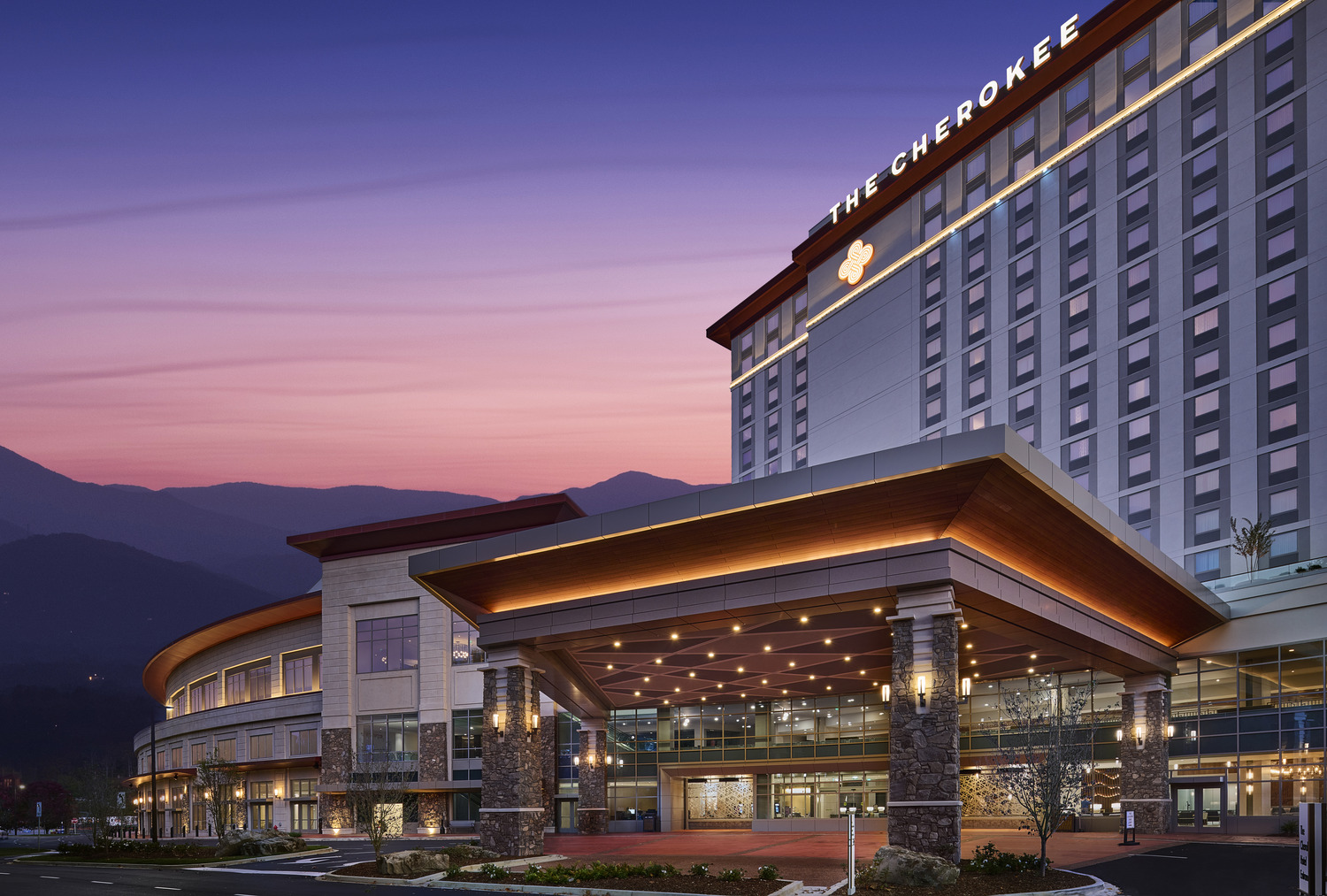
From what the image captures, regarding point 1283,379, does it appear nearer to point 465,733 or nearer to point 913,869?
point 913,869

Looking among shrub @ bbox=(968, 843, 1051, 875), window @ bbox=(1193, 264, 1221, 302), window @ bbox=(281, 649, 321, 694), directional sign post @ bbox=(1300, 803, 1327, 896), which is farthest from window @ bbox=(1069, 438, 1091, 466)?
directional sign post @ bbox=(1300, 803, 1327, 896)

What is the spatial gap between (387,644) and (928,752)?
148 feet

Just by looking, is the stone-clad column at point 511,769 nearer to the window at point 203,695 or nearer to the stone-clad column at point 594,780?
the stone-clad column at point 594,780

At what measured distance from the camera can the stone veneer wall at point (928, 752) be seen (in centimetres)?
2358

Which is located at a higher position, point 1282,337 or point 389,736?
point 1282,337

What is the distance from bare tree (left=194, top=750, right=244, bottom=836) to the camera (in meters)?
56.4

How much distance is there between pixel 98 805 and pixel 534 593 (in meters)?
33.6

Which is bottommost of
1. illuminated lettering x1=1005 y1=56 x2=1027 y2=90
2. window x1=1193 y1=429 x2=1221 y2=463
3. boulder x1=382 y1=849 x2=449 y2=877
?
boulder x1=382 y1=849 x2=449 y2=877

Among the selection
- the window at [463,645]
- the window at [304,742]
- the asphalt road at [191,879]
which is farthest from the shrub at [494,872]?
the window at [304,742]

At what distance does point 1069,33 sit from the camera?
6844cm

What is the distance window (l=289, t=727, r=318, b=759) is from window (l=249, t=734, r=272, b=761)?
9.38 feet

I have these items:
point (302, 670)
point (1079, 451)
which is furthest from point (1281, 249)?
point (302, 670)

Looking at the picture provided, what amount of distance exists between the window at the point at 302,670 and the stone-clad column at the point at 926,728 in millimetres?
53863

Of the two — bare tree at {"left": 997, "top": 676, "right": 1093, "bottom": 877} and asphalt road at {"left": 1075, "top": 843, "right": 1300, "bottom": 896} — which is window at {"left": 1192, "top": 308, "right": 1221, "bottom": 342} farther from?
asphalt road at {"left": 1075, "top": 843, "right": 1300, "bottom": 896}
